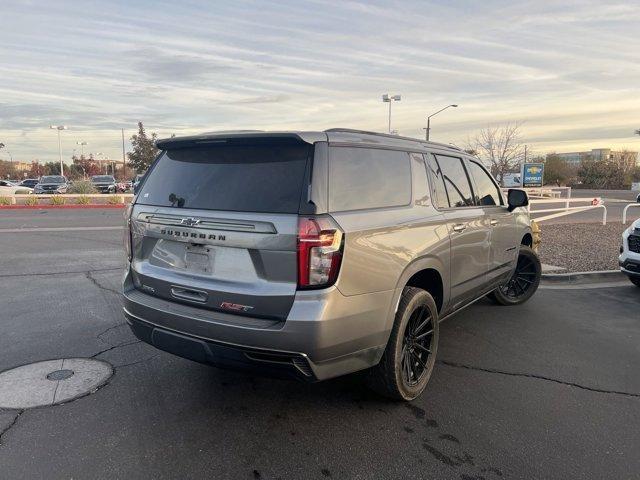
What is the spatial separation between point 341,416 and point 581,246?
939 centimetres

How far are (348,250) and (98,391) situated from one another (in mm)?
2267

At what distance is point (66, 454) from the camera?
292 cm

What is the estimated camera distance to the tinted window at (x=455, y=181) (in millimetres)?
4398

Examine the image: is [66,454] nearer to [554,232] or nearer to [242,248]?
[242,248]

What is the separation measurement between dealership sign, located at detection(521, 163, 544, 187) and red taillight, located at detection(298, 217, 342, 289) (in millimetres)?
37522

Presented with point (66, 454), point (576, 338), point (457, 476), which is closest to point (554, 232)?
point (576, 338)

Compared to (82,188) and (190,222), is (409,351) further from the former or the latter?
Result: (82,188)

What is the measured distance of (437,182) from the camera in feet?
13.8

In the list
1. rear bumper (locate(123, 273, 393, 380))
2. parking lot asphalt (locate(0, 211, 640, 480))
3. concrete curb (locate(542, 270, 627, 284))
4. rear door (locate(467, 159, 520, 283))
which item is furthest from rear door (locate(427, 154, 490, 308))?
concrete curb (locate(542, 270, 627, 284))

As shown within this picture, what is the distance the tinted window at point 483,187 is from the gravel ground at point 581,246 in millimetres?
3590

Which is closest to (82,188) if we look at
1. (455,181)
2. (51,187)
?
(51,187)

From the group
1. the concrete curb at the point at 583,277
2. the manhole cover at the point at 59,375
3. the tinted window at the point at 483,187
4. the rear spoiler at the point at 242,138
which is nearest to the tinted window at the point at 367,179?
the rear spoiler at the point at 242,138

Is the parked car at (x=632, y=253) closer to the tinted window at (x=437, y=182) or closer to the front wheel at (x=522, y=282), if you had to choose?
the front wheel at (x=522, y=282)

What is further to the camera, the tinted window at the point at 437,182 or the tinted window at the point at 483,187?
the tinted window at the point at 483,187
